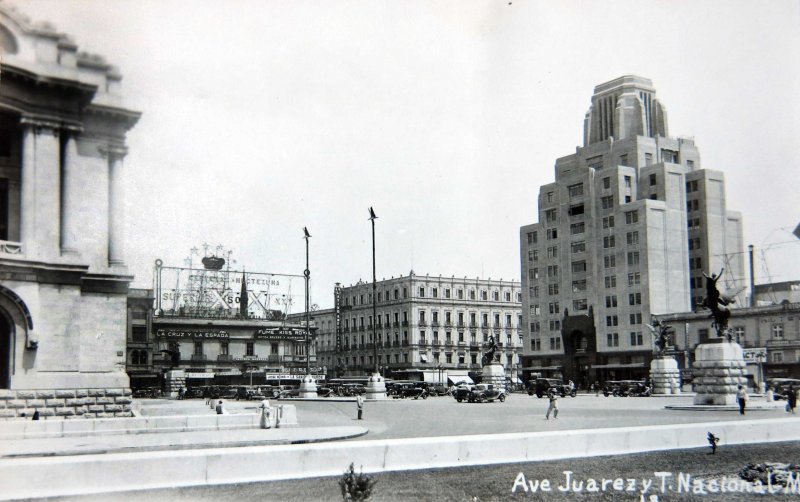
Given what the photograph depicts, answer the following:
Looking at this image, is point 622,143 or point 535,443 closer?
point 535,443

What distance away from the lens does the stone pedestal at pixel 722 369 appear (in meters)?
39.0

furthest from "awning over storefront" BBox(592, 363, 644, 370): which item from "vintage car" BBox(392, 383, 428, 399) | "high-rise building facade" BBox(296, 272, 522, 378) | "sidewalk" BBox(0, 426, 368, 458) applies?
"sidewalk" BBox(0, 426, 368, 458)

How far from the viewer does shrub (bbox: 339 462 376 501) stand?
12.6m

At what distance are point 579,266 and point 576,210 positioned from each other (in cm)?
670

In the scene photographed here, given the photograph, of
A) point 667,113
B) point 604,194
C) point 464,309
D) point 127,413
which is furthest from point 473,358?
point 127,413

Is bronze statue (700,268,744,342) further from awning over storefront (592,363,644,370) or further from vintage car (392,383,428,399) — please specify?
awning over storefront (592,363,644,370)

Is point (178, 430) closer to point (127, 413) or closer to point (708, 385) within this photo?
point (127, 413)

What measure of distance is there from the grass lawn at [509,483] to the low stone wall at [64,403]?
14.9 meters

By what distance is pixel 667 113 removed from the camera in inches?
3885

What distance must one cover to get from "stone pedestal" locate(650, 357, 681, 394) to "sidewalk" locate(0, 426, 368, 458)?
141 feet

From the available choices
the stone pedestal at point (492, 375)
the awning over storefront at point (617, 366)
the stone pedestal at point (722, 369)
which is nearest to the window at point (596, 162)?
the awning over storefront at point (617, 366)

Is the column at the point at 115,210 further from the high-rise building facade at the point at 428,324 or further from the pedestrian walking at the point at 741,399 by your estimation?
the high-rise building facade at the point at 428,324

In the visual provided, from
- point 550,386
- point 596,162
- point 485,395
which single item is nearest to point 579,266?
point 596,162

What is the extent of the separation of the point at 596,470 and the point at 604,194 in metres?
78.5
